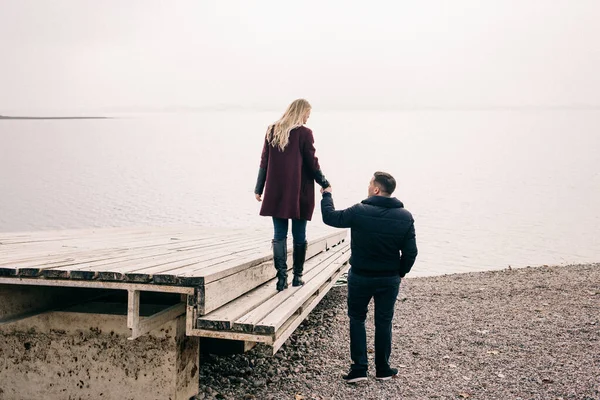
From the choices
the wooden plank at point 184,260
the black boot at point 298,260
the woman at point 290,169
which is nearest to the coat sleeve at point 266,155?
the woman at point 290,169

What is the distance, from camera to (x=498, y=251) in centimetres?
2200

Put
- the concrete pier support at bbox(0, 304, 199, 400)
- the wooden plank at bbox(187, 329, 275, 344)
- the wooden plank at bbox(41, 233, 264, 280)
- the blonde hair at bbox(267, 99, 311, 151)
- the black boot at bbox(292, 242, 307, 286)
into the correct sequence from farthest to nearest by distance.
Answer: the black boot at bbox(292, 242, 307, 286) → the blonde hair at bbox(267, 99, 311, 151) → the concrete pier support at bbox(0, 304, 199, 400) → the wooden plank at bbox(41, 233, 264, 280) → the wooden plank at bbox(187, 329, 275, 344)

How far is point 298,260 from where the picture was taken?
21.1 feet

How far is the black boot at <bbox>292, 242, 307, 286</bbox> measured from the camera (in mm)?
6344

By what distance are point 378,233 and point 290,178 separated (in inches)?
41.5

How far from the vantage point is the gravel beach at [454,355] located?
19.7 ft

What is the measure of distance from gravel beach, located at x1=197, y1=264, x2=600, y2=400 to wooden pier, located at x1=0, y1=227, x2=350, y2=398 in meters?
0.53

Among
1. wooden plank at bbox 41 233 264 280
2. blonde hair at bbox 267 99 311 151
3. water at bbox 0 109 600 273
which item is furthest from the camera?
water at bbox 0 109 600 273

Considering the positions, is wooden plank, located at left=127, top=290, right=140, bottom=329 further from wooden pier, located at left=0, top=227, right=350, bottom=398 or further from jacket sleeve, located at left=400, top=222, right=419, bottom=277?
jacket sleeve, located at left=400, top=222, right=419, bottom=277

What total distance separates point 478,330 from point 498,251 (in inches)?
574

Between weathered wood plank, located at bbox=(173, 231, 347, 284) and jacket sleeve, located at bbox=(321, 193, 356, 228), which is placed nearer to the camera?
weathered wood plank, located at bbox=(173, 231, 347, 284)

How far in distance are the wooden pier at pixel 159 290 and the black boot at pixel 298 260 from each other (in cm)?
10

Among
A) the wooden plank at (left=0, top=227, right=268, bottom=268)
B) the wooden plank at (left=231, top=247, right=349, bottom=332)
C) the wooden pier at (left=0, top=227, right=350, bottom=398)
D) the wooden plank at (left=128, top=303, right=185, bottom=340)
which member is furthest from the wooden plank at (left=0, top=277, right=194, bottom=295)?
the wooden plank at (left=231, top=247, right=349, bottom=332)

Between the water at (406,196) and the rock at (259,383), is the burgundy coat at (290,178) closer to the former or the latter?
the rock at (259,383)
